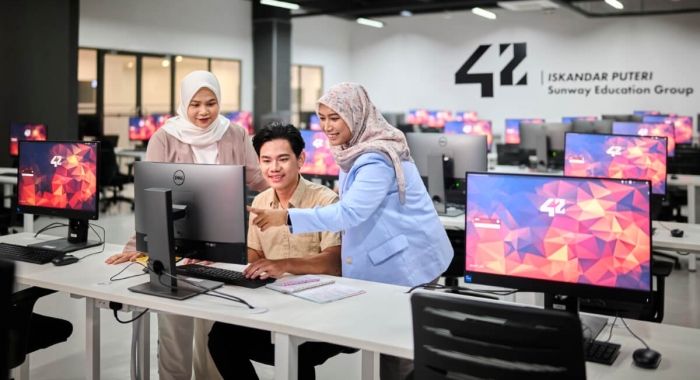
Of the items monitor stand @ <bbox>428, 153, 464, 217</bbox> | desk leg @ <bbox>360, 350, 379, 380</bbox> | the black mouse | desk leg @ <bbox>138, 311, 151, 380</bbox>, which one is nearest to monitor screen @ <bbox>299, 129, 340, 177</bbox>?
monitor stand @ <bbox>428, 153, 464, 217</bbox>

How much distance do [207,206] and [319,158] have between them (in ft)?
10.7

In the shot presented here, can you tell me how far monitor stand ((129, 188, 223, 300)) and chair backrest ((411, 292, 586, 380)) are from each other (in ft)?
3.57

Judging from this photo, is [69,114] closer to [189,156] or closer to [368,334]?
[189,156]

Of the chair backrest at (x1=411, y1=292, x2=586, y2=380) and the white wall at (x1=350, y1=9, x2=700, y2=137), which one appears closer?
the chair backrest at (x1=411, y1=292, x2=586, y2=380)

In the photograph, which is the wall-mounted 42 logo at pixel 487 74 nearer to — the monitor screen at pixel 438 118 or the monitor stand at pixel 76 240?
the monitor screen at pixel 438 118

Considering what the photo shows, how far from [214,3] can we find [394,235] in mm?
12506

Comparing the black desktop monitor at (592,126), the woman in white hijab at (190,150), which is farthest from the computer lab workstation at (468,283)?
the black desktop monitor at (592,126)

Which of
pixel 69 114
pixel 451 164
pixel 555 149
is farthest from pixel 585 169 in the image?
pixel 69 114

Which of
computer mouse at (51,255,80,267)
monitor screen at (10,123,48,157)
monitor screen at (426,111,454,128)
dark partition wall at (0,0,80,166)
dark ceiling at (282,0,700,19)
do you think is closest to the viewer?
computer mouse at (51,255,80,267)

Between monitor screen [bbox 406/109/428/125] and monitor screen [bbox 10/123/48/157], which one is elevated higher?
monitor screen [bbox 406/109/428/125]

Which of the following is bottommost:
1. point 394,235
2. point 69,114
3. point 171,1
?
point 394,235

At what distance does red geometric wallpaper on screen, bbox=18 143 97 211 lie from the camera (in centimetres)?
336

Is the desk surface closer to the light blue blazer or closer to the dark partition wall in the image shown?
the light blue blazer

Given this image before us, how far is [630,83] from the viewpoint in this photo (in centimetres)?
1478
